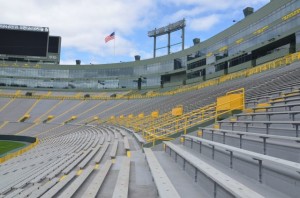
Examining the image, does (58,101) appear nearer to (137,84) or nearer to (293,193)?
(137,84)

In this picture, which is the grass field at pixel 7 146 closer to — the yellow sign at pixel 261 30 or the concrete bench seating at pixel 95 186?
the concrete bench seating at pixel 95 186

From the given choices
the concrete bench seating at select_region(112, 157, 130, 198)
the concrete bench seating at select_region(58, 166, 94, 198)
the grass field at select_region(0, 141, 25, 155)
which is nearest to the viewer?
the concrete bench seating at select_region(112, 157, 130, 198)

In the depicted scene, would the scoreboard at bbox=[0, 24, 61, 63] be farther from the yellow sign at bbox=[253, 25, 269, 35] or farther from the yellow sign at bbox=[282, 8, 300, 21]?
the yellow sign at bbox=[282, 8, 300, 21]

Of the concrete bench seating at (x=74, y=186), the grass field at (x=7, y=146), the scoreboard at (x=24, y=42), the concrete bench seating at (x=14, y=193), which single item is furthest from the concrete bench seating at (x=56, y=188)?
the scoreboard at (x=24, y=42)

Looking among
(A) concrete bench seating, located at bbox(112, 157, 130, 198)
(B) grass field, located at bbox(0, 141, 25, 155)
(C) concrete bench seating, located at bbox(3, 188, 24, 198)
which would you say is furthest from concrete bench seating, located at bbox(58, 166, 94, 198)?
(B) grass field, located at bbox(0, 141, 25, 155)

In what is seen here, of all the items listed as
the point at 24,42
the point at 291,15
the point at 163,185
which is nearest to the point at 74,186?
the point at 163,185

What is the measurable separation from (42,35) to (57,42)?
12.9ft

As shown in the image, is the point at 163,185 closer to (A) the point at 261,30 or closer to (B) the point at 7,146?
(B) the point at 7,146

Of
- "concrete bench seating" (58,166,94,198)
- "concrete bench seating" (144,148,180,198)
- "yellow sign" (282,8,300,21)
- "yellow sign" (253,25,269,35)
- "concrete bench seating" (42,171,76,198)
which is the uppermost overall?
"yellow sign" (282,8,300,21)

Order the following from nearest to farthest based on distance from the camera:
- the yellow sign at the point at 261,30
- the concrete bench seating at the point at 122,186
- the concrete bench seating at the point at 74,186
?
the concrete bench seating at the point at 122,186
the concrete bench seating at the point at 74,186
the yellow sign at the point at 261,30

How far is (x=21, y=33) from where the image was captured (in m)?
52.6

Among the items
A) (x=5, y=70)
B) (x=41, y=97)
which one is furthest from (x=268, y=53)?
(x=5, y=70)

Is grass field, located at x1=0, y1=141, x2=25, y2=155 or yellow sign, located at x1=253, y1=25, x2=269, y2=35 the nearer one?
grass field, located at x1=0, y1=141, x2=25, y2=155

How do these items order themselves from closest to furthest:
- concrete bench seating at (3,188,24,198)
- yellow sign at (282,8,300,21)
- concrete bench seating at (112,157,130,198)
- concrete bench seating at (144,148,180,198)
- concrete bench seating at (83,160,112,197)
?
concrete bench seating at (144,148,180,198) < concrete bench seating at (112,157,130,198) < concrete bench seating at (83,160,112,197) < concrete bench seating at (3,188,24,198) < yellow sign at (282,8,300,21)
